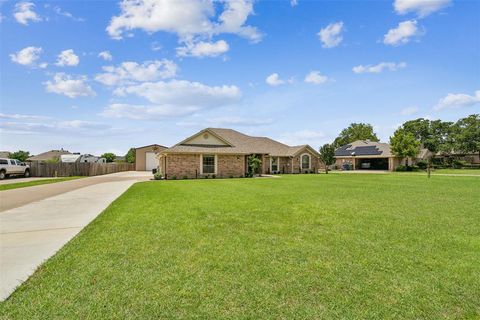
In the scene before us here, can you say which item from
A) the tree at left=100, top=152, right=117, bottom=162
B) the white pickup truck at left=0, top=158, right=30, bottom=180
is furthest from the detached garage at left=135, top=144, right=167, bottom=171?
the tree at left=100, top=152, right=117, bottom=162

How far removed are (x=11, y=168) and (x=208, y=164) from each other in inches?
763

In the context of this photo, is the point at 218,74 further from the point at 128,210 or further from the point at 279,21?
the point at 128,210

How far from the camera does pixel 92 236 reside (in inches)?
227

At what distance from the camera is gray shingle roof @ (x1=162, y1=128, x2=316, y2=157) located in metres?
26.3

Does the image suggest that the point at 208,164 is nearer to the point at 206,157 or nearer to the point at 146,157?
the point at 206,157

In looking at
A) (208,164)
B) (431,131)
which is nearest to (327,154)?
(208,164)

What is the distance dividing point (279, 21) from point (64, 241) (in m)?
14.5

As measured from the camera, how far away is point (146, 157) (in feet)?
146

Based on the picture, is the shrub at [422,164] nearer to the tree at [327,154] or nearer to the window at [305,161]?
the tree at [327,154]

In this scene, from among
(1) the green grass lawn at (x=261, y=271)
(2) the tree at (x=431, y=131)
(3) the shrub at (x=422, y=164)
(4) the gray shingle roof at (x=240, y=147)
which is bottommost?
(1) the green grass lawn at (x=261, y=271)

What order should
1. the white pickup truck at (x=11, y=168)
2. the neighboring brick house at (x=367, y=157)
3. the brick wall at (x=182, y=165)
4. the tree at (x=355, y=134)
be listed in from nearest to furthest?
the brick wall at (x=182, y=165) < the white pickup truck at (x=11, y=168) < the neighboring brick house at (x=367, y=157) < the tree at (x=355, y=134)

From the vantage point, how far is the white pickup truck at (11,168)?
25969 mm

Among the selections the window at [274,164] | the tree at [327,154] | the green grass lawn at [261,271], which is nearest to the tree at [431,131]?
the tree at [327,154]

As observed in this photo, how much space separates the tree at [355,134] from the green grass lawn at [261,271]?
214 ft
